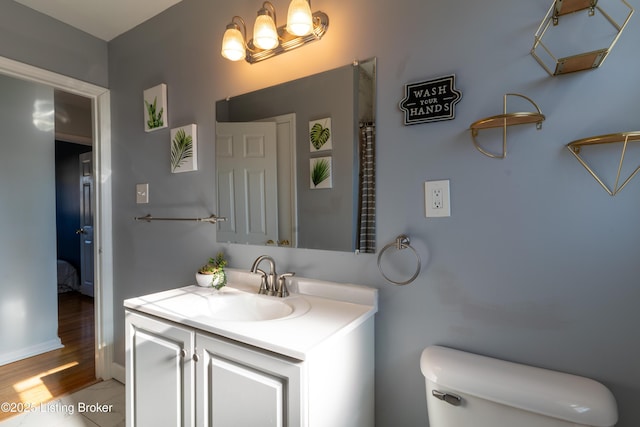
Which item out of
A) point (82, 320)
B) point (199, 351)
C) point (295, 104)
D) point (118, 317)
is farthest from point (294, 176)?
point (82, 320)

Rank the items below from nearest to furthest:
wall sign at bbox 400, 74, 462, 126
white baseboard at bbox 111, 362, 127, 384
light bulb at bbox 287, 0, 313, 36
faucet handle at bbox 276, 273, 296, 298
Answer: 1. wall sign at bbox 400, 74, 462, 126
2. light bulb at bbox 287, 0, 313, 36
3. faucet handle at bbox 276, 273, 296, 298
4. white baseboard at bbox 111, 362, 127, 384

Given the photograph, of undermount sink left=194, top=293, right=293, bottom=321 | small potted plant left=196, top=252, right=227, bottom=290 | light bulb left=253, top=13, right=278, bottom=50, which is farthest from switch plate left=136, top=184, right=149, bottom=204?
light bulb left=253, top=13, right=278, bottom=50

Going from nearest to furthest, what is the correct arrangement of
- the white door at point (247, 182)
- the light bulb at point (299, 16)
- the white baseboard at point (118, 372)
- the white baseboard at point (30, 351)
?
the light bulb at point (299, 16), the white door at point (247, 182), the white baseboard at point (118, 372), the white baseboard at point (30, 351)

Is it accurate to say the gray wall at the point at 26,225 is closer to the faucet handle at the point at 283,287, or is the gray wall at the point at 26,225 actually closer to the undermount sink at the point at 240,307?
the undermount sink at the point at 240,307

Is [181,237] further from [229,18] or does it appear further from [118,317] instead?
[229,18]

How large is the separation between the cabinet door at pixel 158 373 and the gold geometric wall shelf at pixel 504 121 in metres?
1.14

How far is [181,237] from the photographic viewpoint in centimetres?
189

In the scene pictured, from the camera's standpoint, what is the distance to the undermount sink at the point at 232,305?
127 cm

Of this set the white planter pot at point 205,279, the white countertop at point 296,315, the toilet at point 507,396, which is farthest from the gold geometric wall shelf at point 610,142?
the white planter pot at point 205,279

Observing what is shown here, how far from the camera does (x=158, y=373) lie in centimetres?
125

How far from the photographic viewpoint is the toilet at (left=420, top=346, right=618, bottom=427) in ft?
2.59

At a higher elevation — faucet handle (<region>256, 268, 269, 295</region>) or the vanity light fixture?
the vanity light fixture

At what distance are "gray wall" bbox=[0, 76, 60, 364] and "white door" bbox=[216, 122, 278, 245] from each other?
2.08 metres

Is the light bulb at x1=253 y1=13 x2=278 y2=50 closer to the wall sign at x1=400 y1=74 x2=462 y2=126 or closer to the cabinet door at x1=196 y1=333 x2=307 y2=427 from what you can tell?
the wall sign at x1=400 y1=74 x2=462 y2=126
